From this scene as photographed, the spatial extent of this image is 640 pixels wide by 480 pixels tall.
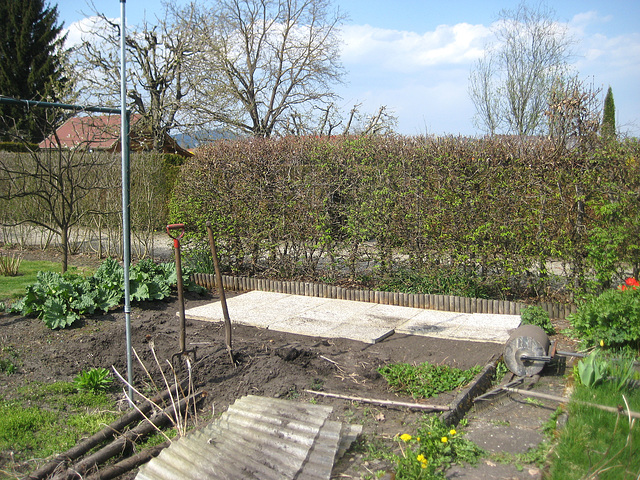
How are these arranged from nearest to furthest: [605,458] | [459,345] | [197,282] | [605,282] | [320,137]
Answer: [605,458]
[459,345]
[605,282]
[320,137]
[197,282]

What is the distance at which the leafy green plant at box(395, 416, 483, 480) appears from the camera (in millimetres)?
2850

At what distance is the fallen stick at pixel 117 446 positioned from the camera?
9.84ft

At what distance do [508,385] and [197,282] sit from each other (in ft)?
19.7

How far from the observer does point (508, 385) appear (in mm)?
4188

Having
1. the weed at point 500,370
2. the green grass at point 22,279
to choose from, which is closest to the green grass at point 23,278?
the green grass at point 22,279

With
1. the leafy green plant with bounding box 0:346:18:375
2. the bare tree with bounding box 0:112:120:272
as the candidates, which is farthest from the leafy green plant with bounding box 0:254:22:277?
the leafy green plant with bounding box 0:346:18:375

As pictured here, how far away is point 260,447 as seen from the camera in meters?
2.95

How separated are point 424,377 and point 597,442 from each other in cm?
151

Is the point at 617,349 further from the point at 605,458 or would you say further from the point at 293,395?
the point at 293,395

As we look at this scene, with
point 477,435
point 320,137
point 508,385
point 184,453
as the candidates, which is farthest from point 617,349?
point 320,137

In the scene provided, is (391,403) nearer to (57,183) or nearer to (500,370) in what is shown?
(500,370)

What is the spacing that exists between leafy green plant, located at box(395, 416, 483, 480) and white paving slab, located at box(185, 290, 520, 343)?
2.14 m

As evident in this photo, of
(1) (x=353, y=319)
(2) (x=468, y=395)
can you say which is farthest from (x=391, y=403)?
(1) (x=353, y=319)

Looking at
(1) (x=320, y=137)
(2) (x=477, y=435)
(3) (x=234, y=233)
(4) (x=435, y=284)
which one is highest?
(1) (x=320, y=137)
